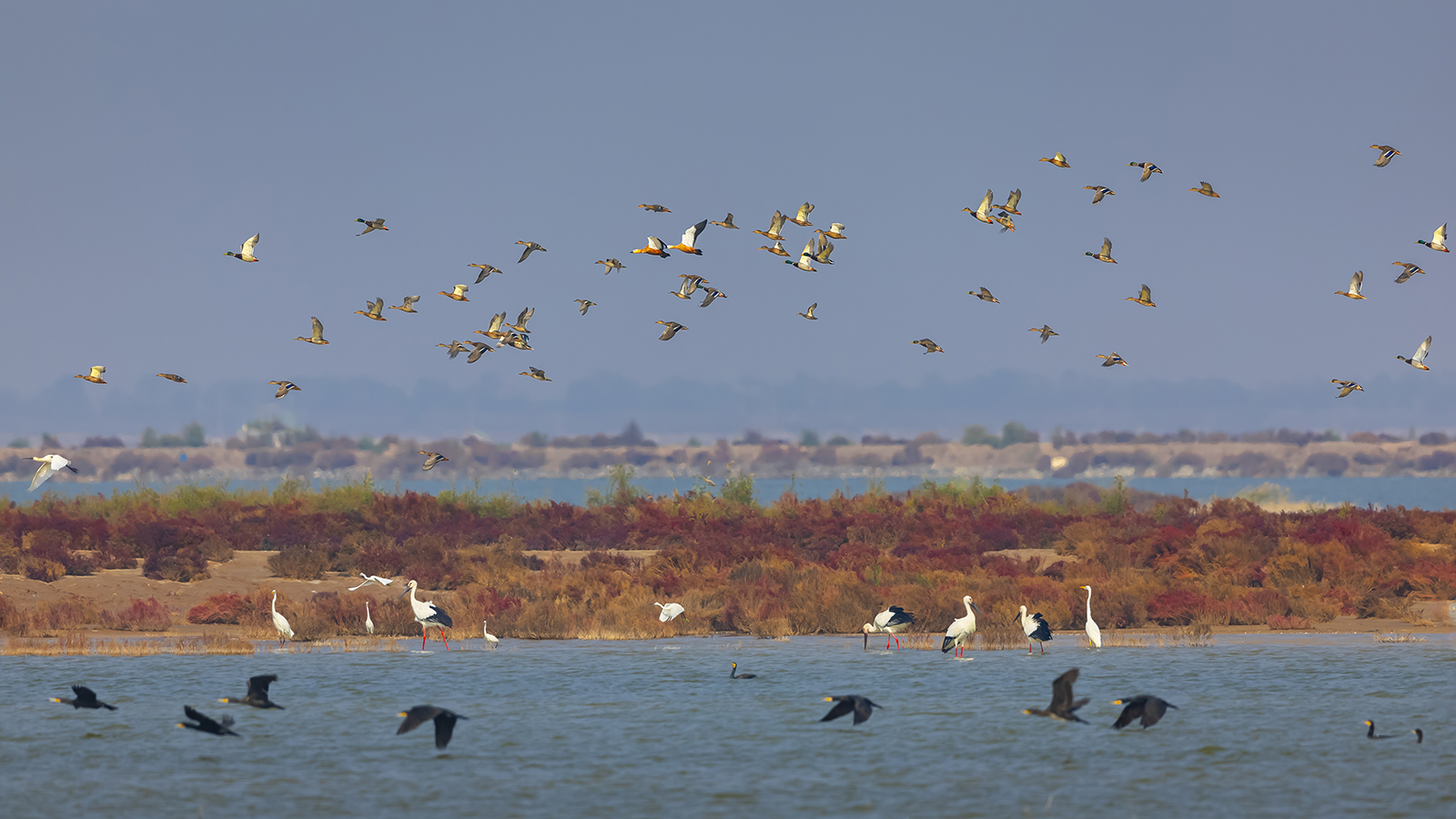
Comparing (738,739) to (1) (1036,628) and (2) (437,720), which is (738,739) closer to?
(2) (437,720)

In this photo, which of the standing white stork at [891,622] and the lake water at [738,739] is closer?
the lake water at [738,739]

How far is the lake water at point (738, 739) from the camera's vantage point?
1452cm

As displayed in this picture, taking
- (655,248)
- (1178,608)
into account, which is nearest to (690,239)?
(655,248)

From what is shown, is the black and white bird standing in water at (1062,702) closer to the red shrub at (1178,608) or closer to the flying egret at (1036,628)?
the flying egret at (1036,628)

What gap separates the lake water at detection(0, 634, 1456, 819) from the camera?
47.6 feet

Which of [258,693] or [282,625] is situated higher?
[282,625]

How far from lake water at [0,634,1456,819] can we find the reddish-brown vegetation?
353 centimetres

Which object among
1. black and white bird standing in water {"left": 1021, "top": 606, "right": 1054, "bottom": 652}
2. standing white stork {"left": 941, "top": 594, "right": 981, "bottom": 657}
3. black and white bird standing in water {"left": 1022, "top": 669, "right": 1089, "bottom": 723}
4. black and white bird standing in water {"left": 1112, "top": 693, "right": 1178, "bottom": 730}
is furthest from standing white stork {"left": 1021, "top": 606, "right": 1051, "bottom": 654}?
black and white bird standing in water {"left": 1022, "top": 669, "right": 1089, "bottom": 723}

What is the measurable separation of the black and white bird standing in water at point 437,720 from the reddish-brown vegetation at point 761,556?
11579mm

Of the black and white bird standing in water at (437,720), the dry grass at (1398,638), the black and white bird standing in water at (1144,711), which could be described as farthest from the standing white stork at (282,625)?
the dry grass at (1398,638)

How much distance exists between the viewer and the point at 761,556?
111 feet

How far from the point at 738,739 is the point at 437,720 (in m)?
3.73

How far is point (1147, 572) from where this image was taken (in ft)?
104

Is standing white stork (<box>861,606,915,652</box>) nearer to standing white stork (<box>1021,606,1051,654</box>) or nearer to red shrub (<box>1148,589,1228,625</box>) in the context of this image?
standing white stork (<box>1021,606,1051,654</box>)
